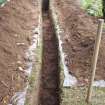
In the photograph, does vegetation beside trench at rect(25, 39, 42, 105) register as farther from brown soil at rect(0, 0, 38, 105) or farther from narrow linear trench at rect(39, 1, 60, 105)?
narrow linear trench at rect(39, 1, 60, 105)

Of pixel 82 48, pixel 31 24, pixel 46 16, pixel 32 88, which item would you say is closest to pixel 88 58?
pixel 82 48

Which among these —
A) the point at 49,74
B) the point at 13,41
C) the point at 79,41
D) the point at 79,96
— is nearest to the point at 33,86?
the point at 79,96

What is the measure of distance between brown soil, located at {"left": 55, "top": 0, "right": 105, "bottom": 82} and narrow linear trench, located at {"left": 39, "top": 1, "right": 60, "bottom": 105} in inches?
18.6

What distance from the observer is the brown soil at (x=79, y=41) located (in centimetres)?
618

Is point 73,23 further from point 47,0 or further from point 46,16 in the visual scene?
point 47,0

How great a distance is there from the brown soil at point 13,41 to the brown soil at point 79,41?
1.01 meters

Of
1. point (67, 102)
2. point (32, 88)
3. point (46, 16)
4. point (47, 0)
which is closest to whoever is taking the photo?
point (67, 102)

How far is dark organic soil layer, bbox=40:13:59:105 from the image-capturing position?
236 inches

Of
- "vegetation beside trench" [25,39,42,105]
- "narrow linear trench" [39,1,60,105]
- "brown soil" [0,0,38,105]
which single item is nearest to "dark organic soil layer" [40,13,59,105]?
"narrow linear trench" [39,1,60,105]

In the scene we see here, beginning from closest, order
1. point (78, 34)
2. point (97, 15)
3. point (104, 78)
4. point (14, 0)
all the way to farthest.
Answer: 1. point (104, 78)
2. point (78, 34)
3. point (97, 15)
4. point (14, 0)

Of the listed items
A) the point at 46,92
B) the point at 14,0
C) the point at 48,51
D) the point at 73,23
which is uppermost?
the point at 14,0

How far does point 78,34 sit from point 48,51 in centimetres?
106

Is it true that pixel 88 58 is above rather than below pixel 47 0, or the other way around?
below

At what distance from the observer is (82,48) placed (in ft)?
23.1
